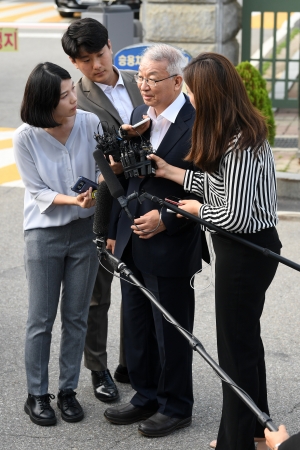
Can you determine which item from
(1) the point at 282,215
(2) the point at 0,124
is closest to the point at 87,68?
(1) the point at 282,215

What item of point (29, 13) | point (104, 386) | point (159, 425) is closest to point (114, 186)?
point (159, 425)

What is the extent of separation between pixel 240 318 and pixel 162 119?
109 cm

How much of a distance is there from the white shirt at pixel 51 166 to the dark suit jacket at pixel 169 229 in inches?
10.6

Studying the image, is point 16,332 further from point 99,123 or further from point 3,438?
point 99,123

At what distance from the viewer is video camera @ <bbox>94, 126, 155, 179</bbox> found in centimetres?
350

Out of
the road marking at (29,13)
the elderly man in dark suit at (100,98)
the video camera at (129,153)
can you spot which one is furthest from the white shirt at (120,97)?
the road marking at (29,13)

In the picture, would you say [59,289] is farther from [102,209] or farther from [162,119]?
[162,119]

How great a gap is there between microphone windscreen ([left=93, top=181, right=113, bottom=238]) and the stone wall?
6.76 meters

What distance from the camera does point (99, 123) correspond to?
4160mm

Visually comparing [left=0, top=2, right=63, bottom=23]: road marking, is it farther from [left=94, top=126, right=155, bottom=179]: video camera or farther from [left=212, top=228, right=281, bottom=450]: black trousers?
[left=212, top=228, right=281, bottom=450]: black trousers

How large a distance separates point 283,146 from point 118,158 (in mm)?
6416

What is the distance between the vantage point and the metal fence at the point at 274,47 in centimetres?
1073

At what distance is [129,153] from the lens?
3.50 metres

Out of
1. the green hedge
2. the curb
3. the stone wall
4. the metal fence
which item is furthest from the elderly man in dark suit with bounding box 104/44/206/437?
the metal fence
